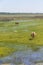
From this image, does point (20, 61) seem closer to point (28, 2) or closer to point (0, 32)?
point (0, 32)

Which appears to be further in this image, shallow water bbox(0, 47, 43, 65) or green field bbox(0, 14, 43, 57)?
green field bbox(0, 14, 43, 57)

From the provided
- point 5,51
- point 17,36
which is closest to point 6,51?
point 5,51

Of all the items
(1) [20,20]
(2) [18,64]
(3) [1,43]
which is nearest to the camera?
(2) [18,64]

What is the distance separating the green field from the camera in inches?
70.4

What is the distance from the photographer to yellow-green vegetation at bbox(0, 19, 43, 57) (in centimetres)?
180

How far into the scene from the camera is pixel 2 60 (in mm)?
1703

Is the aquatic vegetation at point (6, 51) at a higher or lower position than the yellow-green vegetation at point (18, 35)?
lower

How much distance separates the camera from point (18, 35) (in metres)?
1.84

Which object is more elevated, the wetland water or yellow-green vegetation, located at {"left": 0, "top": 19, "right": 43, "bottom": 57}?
yellow-green vegetation, located at {"left": 0, "top": 19, "right": 43, "bottom": 57}

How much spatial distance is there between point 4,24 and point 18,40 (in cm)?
31

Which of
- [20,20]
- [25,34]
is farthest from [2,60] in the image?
[20,20]

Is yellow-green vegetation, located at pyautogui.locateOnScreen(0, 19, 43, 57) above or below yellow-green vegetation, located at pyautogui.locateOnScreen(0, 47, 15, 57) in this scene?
above

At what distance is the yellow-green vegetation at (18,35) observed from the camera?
1.80 m

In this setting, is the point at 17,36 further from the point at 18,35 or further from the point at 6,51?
the point at 6,51
